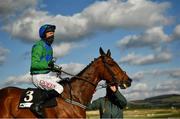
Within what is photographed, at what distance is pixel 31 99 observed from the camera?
43.3ft

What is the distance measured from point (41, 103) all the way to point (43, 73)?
1.00 metres

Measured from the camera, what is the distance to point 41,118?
1288 cm

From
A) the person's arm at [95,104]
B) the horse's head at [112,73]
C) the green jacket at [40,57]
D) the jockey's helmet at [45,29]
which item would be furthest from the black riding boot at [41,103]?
the jockey's helmet at [45,29]

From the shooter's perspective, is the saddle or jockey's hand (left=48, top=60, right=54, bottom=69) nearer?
the saddle

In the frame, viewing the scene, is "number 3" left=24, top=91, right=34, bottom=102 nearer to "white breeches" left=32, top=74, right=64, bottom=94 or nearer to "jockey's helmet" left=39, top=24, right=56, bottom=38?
"white breeches" left=32, top=74, right=64, bottom=94

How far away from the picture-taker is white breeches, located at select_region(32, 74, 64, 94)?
13070 millimetres

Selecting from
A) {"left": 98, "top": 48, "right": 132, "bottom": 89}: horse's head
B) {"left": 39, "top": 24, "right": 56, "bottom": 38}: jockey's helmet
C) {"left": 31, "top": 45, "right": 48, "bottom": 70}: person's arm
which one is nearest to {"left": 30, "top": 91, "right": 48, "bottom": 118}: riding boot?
{"left": 31, "top": 45, "right": 48, "bottom": 70}: person's arm

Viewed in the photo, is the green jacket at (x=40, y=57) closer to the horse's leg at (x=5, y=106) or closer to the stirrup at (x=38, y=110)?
the stirrup at (x=38, y=110)

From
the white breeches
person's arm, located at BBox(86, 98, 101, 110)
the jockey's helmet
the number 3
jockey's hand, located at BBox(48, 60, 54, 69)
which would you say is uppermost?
the jockey's helmet

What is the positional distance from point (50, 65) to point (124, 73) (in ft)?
8.51

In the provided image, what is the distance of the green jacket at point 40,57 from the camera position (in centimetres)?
1298

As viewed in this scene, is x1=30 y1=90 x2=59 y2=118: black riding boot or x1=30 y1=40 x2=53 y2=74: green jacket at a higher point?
x1=30 y1=40 x2=53 y2=74: green jacket

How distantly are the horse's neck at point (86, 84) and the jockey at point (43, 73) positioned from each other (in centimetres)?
70

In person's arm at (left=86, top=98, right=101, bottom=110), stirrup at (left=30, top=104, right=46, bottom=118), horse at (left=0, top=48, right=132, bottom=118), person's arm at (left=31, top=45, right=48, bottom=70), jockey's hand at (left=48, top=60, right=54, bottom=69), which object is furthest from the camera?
person's arm at (left=86, top=98, right=101, bottom=110)
